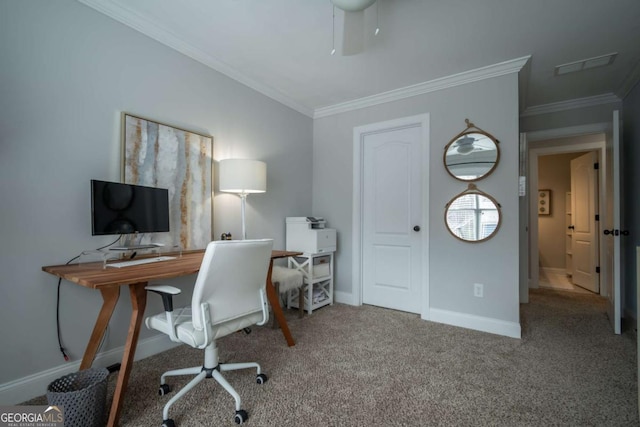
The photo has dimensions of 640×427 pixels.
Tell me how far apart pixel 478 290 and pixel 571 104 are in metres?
2.54

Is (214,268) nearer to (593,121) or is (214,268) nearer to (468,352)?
(468,352)

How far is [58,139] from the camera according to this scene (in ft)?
5.57

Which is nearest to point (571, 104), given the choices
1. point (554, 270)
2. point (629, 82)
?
point (629, 82)

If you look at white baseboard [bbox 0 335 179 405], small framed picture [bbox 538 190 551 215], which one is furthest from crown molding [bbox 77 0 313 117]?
small framed picture [bbox 538 190 551 215]

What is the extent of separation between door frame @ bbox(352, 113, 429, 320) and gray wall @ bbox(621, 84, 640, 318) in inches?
75.0

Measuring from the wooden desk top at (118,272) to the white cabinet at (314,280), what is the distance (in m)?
1.42

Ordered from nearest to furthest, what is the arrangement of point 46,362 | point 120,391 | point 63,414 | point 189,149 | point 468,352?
point 63,414
point 120,391
point 46,362
point 468,352
point 189,149

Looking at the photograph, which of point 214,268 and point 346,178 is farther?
point 346,178

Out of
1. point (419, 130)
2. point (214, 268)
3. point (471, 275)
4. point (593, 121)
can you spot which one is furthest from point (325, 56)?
point (593, 121)

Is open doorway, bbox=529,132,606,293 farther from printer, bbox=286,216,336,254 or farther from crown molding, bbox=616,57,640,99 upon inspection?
printer, bbox=286,216,336,254

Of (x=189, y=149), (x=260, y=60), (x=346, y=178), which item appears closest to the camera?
(x=189, y=149)

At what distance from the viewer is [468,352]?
2197mm

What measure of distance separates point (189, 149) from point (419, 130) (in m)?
2.29

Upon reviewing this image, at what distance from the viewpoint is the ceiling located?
74.9 inches
